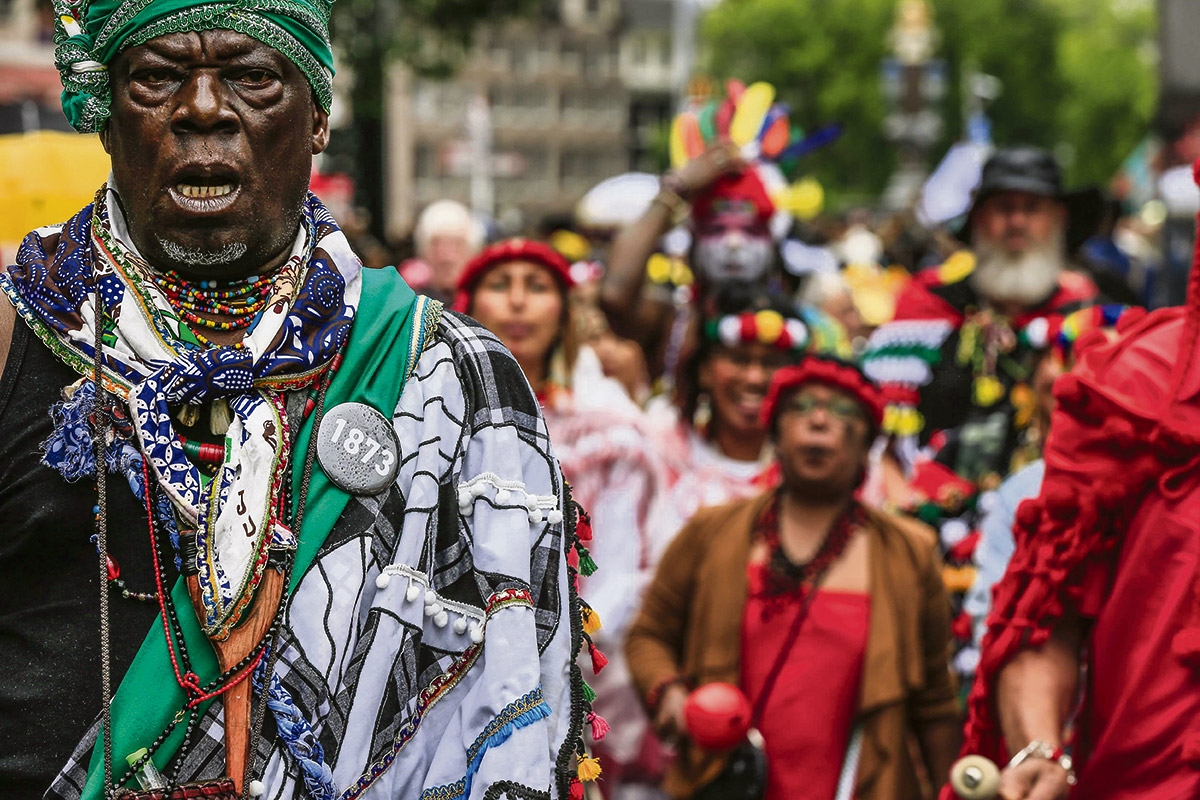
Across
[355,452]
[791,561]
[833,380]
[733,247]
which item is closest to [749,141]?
[733,247]

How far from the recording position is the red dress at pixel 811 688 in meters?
5.38

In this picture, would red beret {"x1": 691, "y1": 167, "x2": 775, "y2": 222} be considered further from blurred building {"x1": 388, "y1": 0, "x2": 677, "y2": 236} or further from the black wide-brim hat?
blurred building {"x1": 388, "y1": 0, "x2": 677, "y2": 236}

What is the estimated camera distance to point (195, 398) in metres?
2.60

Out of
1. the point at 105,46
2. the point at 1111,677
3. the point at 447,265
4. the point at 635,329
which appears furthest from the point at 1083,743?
the point at 447,265

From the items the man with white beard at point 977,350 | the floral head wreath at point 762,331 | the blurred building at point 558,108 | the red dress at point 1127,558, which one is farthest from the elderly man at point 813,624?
the blurred building at point 558,108

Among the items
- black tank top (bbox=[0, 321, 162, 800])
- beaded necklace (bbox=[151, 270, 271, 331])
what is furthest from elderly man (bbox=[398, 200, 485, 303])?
black tank top (bbox=[0, 321, 162, 800])

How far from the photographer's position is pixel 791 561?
222 inches

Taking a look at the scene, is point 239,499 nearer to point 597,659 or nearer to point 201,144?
point 201,144

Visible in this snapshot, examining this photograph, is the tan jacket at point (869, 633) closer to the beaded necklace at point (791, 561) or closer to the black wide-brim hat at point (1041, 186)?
Answer: the beaded necklace at point (791, 561)

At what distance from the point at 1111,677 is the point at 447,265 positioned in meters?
6.90

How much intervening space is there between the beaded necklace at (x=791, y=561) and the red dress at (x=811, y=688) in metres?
0.05

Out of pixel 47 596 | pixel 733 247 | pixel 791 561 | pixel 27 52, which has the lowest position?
pixel 791 561

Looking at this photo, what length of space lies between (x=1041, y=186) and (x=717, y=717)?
3.83 meters

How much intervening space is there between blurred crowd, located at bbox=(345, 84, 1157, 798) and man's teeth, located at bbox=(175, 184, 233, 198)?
0.87 meters
